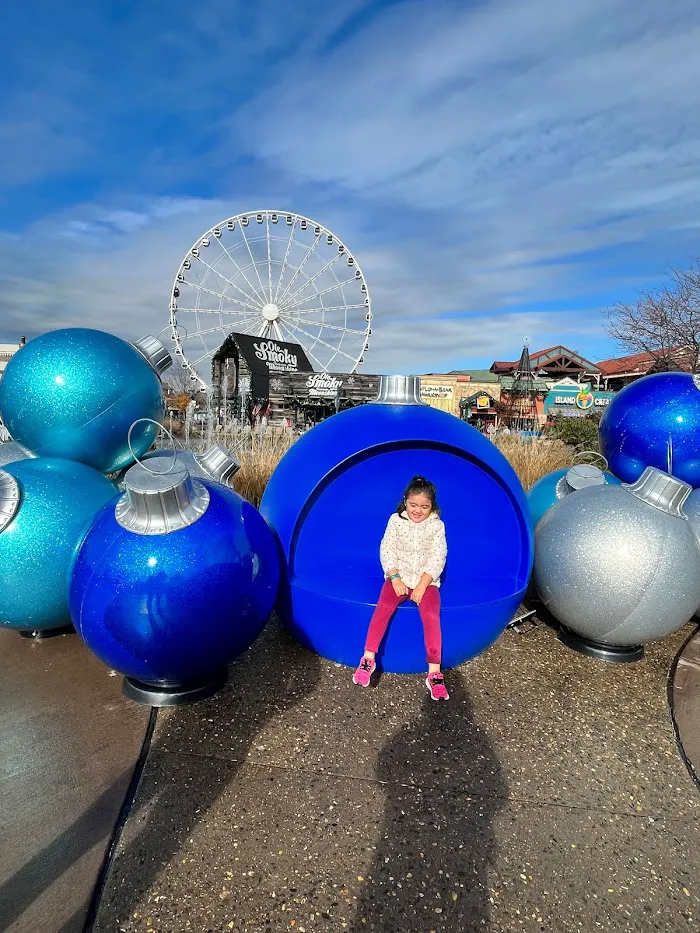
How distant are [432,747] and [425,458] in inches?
74.3

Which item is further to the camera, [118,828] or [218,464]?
[218,464]

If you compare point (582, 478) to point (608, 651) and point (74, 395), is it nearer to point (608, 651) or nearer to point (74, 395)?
point (608, 651)

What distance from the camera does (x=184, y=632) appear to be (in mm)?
2781

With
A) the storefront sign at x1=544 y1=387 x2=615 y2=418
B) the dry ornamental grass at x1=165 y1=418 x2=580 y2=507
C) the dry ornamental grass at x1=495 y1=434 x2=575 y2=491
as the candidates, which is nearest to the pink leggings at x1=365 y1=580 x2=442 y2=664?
→ the dry ornamental grass at x1=165 y1=418 x2=580 y2=507

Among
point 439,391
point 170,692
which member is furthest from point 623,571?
point 439,391

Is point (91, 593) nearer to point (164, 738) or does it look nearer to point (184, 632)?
point (184, 632)

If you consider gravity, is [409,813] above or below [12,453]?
below

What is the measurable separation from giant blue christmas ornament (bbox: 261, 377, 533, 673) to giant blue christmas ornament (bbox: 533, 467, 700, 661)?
37 centimetres

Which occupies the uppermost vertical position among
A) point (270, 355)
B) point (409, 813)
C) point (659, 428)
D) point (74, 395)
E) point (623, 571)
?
point (270, 355)

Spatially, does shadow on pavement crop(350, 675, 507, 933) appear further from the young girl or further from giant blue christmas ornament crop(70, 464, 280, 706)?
giant blue christmas ornament crop(70, 464, 280, 706)

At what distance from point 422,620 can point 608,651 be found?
1499 millimetres

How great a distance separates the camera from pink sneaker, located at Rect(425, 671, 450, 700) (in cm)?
318

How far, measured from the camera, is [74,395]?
3.87 meters

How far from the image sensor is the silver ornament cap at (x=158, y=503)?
2.79 m
